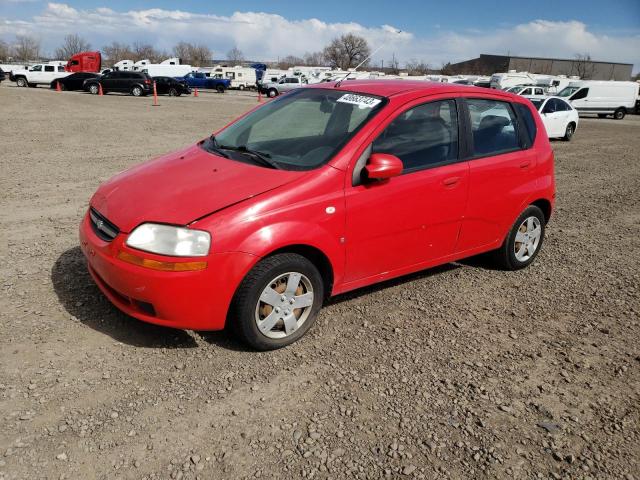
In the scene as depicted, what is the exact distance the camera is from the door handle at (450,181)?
3.95 meters

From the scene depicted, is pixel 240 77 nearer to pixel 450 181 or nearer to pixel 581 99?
pixel 581 99

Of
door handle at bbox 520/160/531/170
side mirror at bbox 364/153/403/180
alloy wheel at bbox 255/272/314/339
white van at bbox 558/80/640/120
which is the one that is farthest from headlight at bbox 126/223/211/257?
white van at bbox 558/80/640/120

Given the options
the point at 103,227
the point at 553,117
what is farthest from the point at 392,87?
the point at 553,117

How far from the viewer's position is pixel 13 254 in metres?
4.80

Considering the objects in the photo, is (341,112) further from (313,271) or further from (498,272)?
(498,272)

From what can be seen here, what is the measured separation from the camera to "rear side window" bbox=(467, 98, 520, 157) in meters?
4.24

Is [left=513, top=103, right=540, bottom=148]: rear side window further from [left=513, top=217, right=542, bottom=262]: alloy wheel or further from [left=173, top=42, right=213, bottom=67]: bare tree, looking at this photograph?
[left=173, top=42, right=213, bottom=67]: bare tree

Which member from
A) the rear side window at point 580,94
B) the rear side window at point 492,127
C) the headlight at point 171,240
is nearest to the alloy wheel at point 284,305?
the headlight at point 171,240

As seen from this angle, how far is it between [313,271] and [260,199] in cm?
61

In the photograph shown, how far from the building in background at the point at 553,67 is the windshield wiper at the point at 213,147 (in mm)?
103901

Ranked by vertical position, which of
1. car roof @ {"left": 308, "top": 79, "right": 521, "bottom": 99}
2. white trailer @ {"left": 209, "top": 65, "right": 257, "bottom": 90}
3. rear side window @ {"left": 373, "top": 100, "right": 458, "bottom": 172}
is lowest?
rear side window @ {"left": 373, "top": 100, "right": 458, "bottom": 172}

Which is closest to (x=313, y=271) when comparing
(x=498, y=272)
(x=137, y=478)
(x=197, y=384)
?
(x=197, y=384)

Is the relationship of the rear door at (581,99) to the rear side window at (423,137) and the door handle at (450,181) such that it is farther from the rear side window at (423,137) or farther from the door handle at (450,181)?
the door handle at (450,181)

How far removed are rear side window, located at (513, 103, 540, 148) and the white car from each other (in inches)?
492
